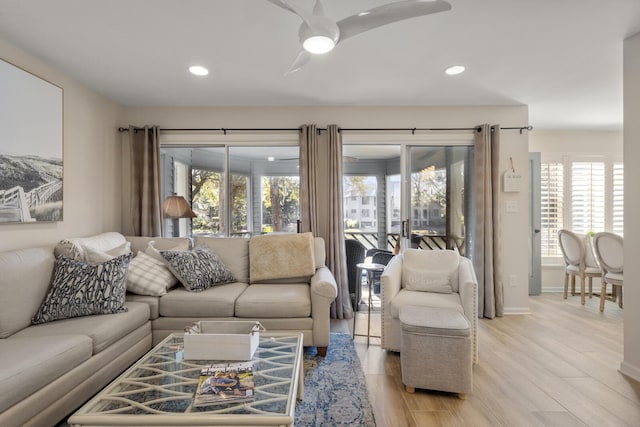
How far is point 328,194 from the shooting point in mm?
3789

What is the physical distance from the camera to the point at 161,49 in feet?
8.29

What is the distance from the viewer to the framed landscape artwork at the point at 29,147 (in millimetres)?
2335

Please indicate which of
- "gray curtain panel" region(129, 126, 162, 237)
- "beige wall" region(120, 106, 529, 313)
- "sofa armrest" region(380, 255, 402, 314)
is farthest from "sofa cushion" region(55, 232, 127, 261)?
"sofa armrest" region(380, 255, 402, 314)

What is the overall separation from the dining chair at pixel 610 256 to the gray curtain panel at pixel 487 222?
130 centimetres

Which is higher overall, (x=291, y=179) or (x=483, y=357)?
(x=291, y=179)

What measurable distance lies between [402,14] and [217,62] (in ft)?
5.80

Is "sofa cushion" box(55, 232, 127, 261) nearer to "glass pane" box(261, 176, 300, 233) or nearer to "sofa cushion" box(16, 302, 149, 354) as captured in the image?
"sofa cushion" box(16, 302, 149, 354)

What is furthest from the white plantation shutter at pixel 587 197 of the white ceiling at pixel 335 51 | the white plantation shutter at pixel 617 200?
the white ceiling at pixel 335 51

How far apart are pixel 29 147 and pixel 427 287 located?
351 cm

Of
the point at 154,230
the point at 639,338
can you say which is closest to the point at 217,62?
the point at 154,230

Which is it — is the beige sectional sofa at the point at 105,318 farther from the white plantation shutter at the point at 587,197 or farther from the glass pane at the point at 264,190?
the white plantation shutter at the point at 587,197

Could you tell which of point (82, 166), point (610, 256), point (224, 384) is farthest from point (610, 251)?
point (82, 166)

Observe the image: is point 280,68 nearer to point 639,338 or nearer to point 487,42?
point 487,42

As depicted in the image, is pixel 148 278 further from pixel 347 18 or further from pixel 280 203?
pixel 347 18
